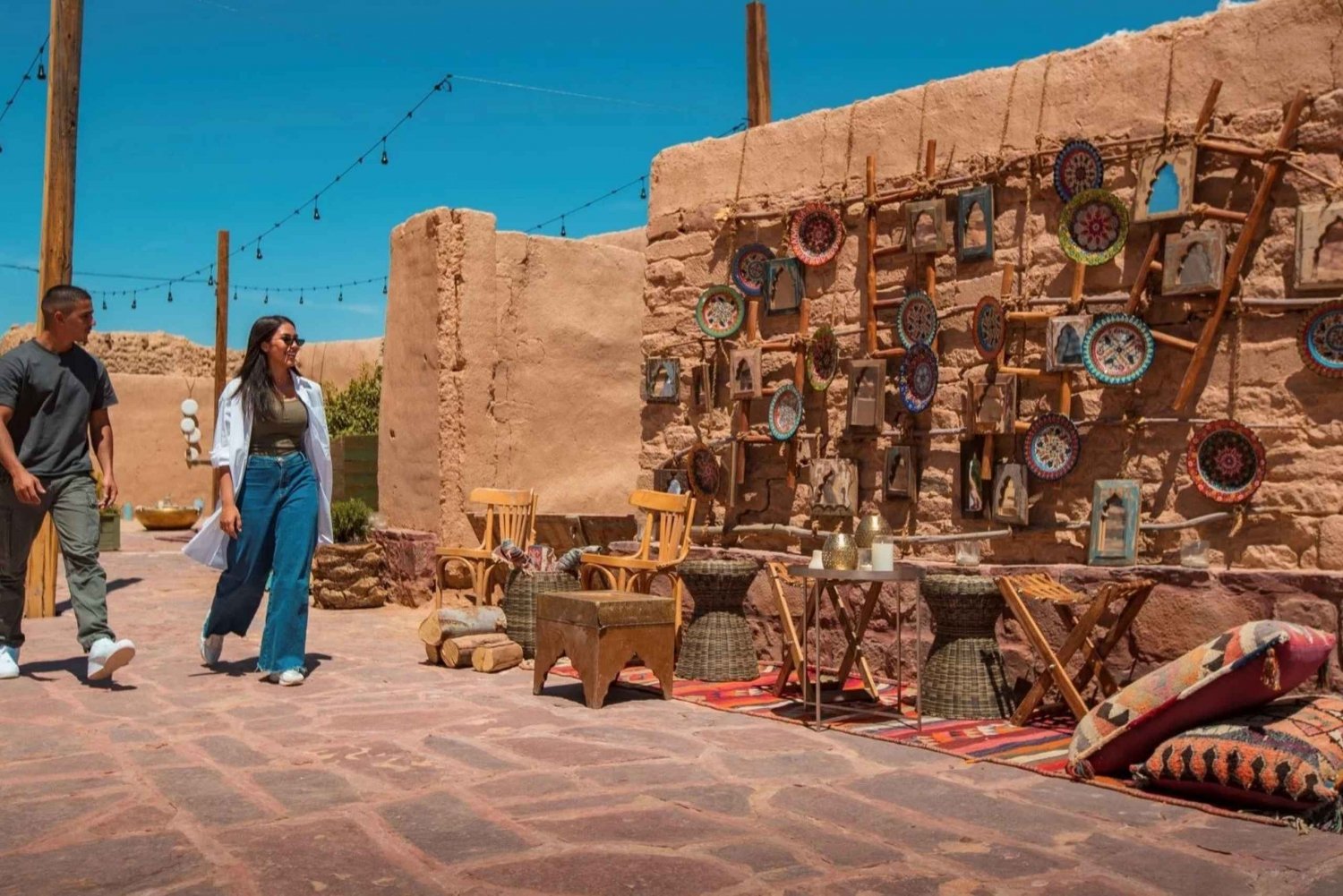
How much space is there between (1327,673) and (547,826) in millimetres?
3009

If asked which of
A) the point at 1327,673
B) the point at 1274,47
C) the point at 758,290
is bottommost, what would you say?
the point at 1327,673

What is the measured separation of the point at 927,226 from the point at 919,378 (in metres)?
0.75

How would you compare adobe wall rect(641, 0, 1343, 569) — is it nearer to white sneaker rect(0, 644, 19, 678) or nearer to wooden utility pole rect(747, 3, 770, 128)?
wooden utility pole rect(747, 3, 770, 128)

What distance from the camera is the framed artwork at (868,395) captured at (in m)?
6.54

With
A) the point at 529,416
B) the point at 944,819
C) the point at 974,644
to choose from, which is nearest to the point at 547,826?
the point at 944,819

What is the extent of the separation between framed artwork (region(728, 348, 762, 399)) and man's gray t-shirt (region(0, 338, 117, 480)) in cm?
321

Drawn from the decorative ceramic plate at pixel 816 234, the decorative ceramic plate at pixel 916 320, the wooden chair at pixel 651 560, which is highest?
the decorative ceramic plate at pixel 816 234

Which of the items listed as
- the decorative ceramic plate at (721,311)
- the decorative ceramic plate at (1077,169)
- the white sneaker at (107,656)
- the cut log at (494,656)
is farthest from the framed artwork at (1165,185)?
the white sneaker at (107,656)

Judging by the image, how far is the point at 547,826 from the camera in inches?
142

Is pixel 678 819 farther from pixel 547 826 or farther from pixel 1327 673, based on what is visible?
pixel 1327 673

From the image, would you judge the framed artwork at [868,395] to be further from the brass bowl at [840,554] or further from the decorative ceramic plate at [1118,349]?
the brass bowl at [840,554]

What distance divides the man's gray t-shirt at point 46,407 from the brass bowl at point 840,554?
3240mm

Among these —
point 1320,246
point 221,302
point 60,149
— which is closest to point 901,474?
point 1320,246

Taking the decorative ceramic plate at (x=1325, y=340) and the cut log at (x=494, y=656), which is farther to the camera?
the cut log at (x=494, y=656)
